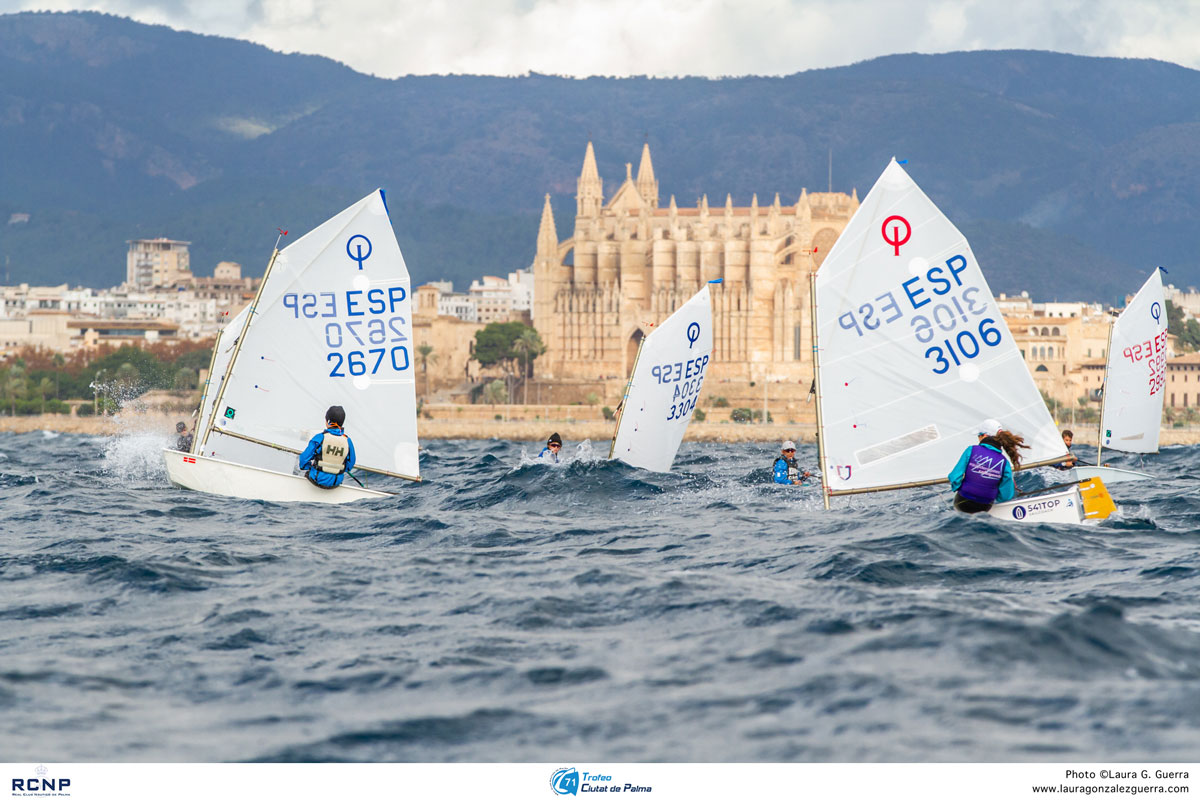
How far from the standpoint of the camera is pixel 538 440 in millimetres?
112688

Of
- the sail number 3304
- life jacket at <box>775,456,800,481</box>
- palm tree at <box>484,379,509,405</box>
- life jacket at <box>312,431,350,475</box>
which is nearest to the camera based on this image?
life jacket at <box>312,431,350,475</box>

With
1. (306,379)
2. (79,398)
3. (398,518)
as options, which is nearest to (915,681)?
(398,518)

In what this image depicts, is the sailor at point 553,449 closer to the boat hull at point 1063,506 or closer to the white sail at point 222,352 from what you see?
the white sail at point 222,352

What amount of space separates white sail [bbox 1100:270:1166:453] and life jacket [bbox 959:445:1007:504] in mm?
16543

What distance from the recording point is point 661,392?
31.0 m

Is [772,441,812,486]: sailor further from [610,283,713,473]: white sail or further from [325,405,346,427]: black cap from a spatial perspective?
[325,405,346,427]: black cap

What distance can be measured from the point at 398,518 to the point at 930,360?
768cm

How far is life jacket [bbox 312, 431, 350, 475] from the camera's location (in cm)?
2272

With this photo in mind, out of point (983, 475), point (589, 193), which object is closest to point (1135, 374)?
point (983, 475)

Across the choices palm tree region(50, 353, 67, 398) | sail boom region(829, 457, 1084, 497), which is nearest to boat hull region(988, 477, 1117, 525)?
sail boom region(829, 457, 1084, 497)

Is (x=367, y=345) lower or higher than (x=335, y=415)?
higher

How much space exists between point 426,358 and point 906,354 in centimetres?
13286

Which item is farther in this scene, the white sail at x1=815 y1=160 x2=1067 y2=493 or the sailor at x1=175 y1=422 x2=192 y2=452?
the sailor at x1=175 y1=422 x2=192 y2=452

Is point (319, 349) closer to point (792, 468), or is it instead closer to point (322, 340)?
point (322, 340)
